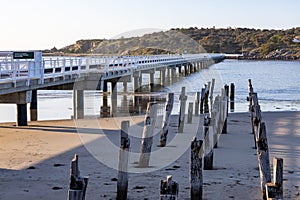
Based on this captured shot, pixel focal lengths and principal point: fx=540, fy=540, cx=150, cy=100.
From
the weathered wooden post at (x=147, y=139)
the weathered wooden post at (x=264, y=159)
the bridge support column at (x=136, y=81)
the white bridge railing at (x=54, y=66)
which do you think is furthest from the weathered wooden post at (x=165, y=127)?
the bridge support column at (x=136, y=81)

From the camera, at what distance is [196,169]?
9.01 metres

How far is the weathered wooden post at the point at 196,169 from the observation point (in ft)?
29.1

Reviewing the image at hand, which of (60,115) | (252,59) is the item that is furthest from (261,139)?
(252,59)

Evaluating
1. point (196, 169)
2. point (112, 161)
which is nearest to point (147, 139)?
point (112, 161)

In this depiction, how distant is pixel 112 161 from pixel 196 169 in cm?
389

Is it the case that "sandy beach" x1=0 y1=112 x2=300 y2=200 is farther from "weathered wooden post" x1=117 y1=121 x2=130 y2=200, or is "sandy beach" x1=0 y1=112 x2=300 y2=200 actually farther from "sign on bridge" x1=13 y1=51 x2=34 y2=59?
"sign on bridge" x1=13 y1=51 x2=34 y2=59

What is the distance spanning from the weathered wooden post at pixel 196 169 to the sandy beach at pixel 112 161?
49 cm

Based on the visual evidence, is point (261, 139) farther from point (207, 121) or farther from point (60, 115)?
point (60, 115)

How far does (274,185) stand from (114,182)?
14.0ft

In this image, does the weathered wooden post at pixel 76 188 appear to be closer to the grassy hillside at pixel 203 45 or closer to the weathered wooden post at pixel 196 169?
the weathered wooden post at pixel 196 169

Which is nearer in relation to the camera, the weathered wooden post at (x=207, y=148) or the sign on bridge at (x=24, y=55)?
the weathered wooden post at (x=207, y=148)

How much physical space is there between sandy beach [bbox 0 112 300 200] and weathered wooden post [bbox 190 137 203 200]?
49 cm

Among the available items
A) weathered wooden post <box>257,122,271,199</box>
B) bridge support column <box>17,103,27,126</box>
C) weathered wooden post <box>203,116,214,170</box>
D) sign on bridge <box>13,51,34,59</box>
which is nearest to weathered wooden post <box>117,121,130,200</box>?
weathered wooden post <box>257,122,271,199</box>

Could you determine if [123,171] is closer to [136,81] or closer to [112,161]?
[112,161]
